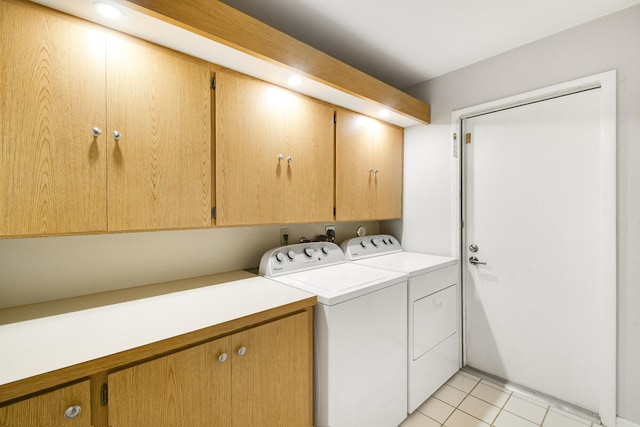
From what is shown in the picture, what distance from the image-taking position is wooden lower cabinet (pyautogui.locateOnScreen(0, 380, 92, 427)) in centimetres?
74

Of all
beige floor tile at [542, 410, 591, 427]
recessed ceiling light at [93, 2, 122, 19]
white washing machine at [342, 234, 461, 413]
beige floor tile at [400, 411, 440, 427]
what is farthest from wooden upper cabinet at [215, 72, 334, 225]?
beige floor tile at [542, 410, 591, 427]

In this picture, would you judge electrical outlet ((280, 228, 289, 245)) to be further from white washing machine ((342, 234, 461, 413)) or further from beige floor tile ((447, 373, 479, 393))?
beige floor tile ((447, 373, 479, 393))

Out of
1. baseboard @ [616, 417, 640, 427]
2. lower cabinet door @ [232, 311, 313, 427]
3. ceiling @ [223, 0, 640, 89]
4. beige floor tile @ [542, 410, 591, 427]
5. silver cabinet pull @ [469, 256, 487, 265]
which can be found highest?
ceiling @ [223, 0, 640, 89]

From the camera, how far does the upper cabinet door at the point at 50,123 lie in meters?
0.98

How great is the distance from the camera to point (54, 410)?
0.80 meters

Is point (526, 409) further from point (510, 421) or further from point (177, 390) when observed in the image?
point (177, 390)

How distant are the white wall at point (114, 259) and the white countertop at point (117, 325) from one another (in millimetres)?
257

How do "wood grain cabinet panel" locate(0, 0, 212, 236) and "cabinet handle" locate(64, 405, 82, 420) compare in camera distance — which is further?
"wood grain cabinet panel" locate(0, 0, 212, 236)

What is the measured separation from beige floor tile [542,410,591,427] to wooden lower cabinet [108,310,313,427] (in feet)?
5.07

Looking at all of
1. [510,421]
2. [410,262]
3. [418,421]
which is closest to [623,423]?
[510,421]

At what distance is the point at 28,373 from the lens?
29.8 inches

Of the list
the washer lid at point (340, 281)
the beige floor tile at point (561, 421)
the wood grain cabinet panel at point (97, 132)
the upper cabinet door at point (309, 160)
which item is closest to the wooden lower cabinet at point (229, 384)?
the washer lid at point (340, 281)

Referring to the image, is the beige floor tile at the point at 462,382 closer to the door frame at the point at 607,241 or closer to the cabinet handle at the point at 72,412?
the door frame at the point at 607,241

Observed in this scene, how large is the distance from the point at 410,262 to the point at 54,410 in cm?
200
